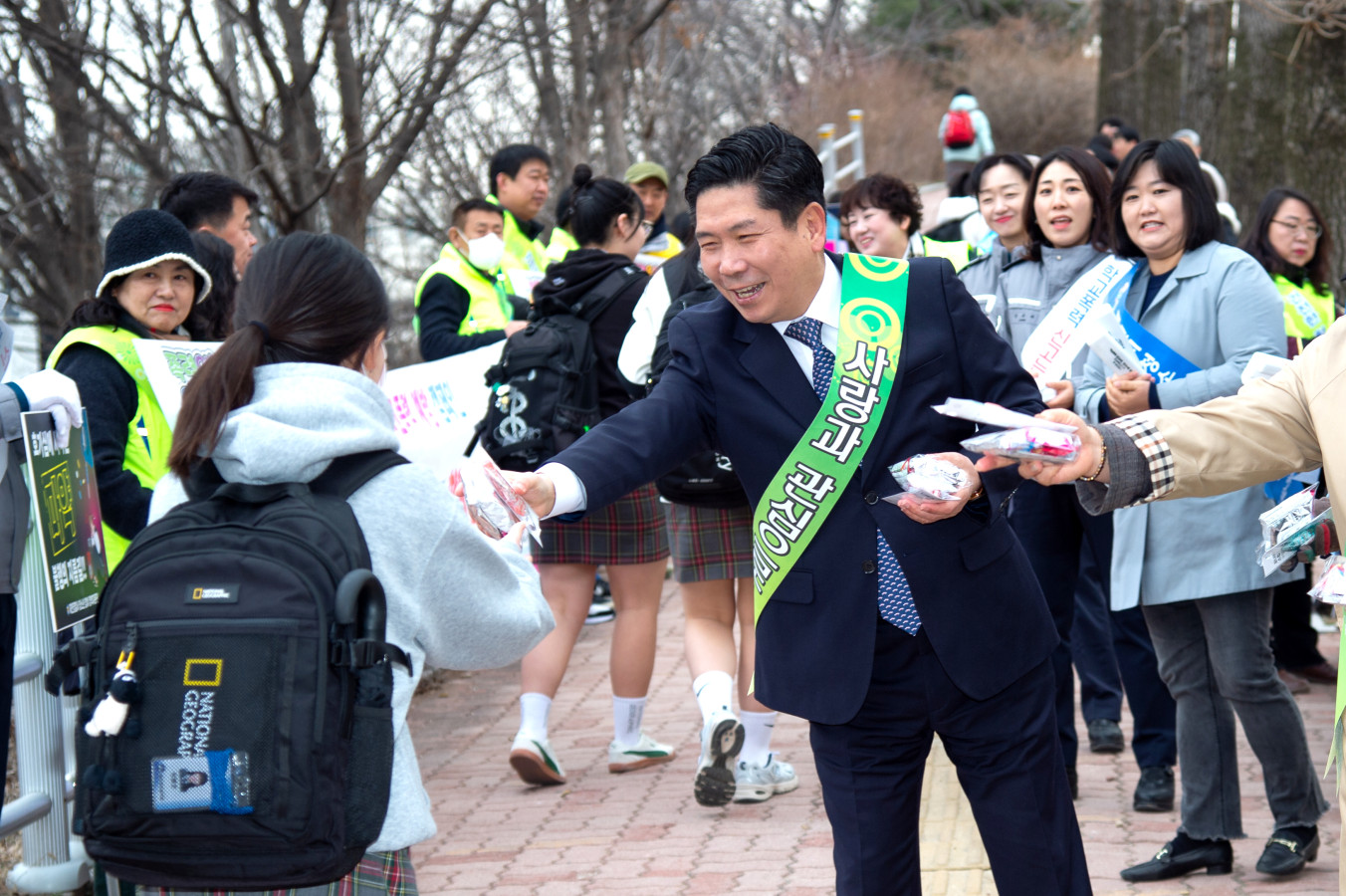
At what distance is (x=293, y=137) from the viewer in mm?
7840

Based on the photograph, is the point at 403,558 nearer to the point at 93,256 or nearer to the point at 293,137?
the point at 293,137

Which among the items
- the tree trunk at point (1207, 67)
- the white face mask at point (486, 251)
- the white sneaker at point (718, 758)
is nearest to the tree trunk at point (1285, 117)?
the tree trunk at point (1207, 67)

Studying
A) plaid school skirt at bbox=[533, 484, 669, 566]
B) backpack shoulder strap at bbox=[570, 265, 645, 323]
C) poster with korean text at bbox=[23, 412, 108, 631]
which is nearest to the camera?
poster with korean text at bbox=[23, 412, 108, 631]

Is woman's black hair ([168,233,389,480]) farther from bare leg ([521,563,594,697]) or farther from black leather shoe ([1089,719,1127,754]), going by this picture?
black leather shoe ([1089,719,1127,754])

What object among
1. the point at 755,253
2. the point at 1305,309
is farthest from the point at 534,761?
the point at 1305,309

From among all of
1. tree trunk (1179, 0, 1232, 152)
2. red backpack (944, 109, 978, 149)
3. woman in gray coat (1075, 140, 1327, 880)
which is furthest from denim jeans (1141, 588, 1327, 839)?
tree trunk (1179, 0, 1232, 152)

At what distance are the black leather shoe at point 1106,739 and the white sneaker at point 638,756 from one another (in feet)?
5.86

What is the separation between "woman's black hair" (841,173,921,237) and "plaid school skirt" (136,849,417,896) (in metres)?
4.10

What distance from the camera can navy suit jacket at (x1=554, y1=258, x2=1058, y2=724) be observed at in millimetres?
2902

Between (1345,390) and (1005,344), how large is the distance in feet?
2.25

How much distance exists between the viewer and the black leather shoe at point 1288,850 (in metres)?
4.32

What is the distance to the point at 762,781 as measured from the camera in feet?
18.1

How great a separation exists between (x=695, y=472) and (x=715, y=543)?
0.38m

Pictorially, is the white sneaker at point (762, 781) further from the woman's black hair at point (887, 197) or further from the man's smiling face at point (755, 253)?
the man's smiling face at point (755, 253)
